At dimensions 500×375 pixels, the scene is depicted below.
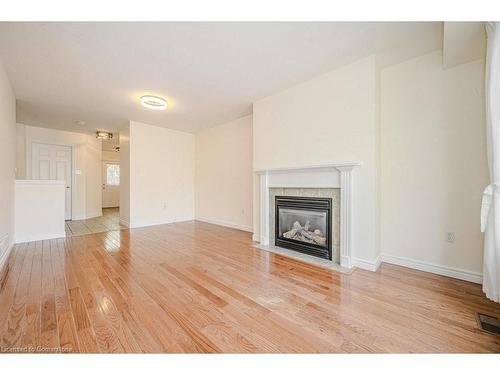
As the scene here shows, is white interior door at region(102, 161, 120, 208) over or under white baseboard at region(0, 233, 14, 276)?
over

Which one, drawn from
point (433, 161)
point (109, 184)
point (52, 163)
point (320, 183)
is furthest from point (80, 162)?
point (433, 161)

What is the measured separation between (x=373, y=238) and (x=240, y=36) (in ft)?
8.25

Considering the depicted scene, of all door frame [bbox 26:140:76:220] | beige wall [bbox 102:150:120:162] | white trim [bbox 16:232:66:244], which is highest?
beige wall [bbox 102:150:120:162]

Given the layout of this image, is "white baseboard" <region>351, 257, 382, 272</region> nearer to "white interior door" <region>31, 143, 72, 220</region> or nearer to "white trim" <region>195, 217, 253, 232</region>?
"white trim" <region>195, 217, 253, 232</region>

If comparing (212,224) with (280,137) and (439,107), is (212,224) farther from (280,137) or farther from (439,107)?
(439,107)

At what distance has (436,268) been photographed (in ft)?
7.04

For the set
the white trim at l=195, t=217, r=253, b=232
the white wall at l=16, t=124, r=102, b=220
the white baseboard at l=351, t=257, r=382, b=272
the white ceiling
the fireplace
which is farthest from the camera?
the white wall at l=16, t=124, r=102, b=220

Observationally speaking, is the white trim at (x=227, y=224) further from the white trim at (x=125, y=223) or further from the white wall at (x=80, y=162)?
the white wall at (x=80, y=162)

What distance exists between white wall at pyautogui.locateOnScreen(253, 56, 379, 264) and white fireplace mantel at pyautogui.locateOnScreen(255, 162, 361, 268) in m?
0.09

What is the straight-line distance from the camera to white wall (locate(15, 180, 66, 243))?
11.2 ft

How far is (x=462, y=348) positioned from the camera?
3.77 ft

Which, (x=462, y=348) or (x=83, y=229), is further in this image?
(x=83, y=229)

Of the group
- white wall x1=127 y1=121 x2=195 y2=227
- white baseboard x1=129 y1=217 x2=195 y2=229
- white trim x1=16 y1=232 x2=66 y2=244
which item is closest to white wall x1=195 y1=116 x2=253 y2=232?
white wall x1=127 y1=121 x2=195 y2=227
